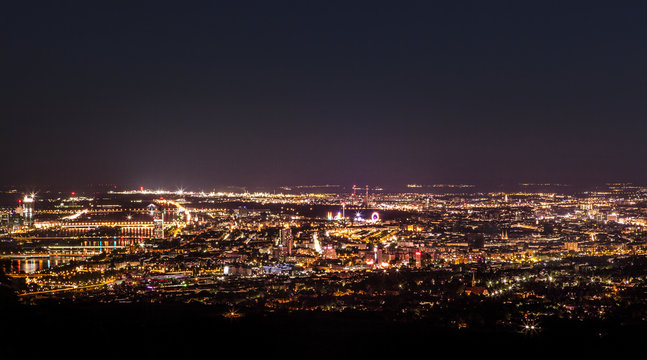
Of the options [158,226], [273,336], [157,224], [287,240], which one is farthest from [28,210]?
[273,336]

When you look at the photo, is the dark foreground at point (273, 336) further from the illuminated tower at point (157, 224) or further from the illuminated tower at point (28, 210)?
the illuminated tower at point (28, 210)

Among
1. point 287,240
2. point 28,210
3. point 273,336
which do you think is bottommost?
point 273,336

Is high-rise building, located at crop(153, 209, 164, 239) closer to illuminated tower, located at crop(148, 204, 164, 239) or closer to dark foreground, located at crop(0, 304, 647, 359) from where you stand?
illuminated tower, located at crop(148, 204, 164, 239)

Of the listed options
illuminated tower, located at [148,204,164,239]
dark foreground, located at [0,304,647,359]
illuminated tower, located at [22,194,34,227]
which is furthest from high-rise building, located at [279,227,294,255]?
illuminated tower, located at [22,194,34,227]

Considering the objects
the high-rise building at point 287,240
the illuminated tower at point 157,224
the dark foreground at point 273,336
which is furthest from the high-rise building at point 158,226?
the dark foreground at point 273,336

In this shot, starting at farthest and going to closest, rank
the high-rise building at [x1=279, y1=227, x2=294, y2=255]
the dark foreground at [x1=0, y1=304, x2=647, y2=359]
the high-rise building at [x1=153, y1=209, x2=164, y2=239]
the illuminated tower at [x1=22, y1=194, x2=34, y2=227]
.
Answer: the illuminated tower at [x1=22, y1=194, x2=34, y2=227] → the high-rise building at [x1=153, y1=209, x2=164, y2=239] → the high-rise building at [x1=279, y1=227, x2=294, y2=255] → the dark foreground at [x1=0, y1=304, x2=647, y2=359]

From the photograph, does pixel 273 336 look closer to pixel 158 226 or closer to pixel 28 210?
pixel 158 226

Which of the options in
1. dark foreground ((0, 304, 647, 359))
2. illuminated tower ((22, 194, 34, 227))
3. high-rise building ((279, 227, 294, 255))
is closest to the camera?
dark foreground ((0, 304, 647, 359))

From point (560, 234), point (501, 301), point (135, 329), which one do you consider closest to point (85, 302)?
point (135, 329)

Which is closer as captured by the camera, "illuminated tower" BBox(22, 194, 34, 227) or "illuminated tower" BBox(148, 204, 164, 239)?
"illuminated tower" BBox(148, 204, 164, 239)
